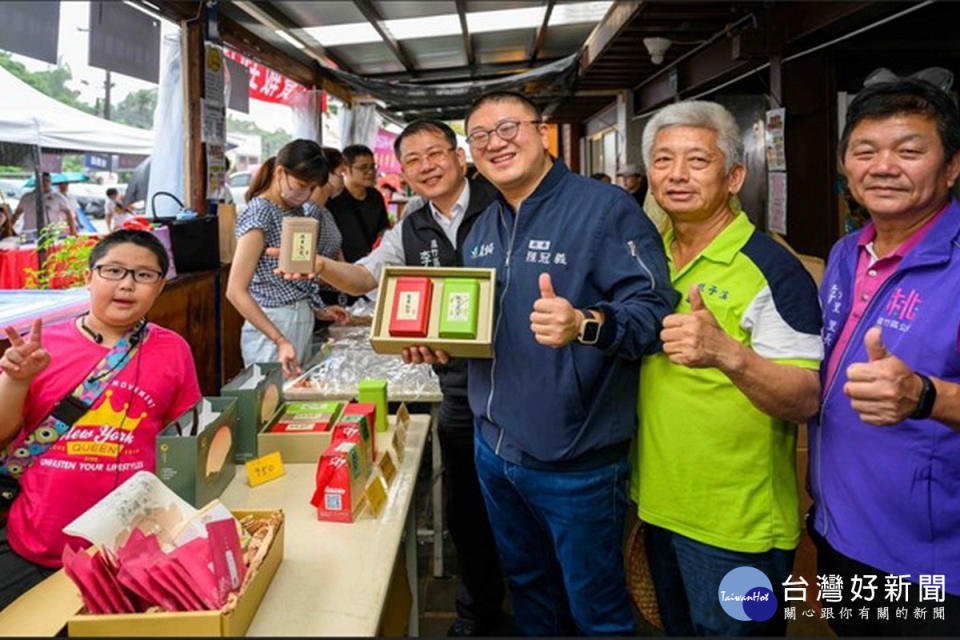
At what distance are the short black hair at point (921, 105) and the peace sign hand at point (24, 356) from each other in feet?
5.84

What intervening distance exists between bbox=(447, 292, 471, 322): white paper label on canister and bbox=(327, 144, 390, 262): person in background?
113 inches

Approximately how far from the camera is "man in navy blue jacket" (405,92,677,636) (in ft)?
5.20

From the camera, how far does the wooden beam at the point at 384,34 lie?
477cm

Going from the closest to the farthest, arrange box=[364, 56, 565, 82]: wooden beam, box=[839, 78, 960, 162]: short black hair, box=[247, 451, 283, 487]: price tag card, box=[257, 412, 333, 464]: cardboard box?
1. box=[839, 78, 960, 162]: short black hair
2. box=[247, 451, 283, 487]: price tag card
3. box=[257, 412, 333, 464]: cardboard box
4. box=[364, 56, 565, 82]: wooden beam

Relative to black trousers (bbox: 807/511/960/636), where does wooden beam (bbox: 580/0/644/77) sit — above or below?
above

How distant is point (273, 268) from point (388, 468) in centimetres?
126

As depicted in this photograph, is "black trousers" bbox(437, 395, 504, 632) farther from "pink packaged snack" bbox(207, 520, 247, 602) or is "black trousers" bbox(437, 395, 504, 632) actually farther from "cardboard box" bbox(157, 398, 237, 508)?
"pink packaged snack" bbox(207, 520, 247, 602)

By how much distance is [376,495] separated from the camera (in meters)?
1.68

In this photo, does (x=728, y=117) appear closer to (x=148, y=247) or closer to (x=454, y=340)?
(x=454, y=340)

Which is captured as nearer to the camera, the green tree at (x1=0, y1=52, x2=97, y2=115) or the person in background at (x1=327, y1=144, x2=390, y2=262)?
the green tree at (x1=0, y1=52, x2=97, y2=115)

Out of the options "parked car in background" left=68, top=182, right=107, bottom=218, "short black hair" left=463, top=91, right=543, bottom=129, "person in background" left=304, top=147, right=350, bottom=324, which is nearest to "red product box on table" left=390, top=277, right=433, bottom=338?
"short black hair" left=463, top=91, right=543, bottom=129

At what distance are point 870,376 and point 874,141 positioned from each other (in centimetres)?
51

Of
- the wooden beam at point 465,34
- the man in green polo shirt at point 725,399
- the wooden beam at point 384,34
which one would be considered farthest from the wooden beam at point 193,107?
the man in green polo shirt at point 725,399

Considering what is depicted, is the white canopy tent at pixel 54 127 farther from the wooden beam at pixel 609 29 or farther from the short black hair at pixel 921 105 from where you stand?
the short black hair at pixel 921 105
